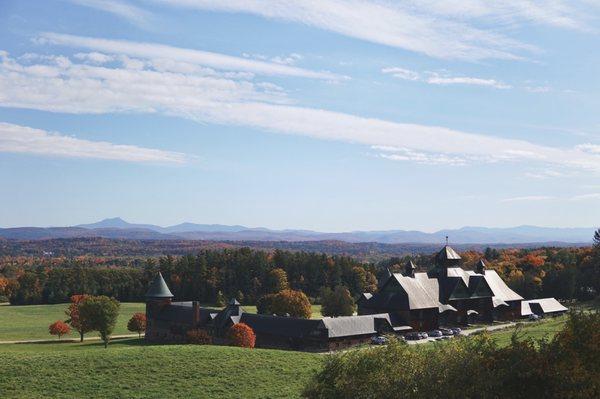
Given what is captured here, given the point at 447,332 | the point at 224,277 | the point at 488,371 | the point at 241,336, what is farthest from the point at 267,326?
the point at 224,277

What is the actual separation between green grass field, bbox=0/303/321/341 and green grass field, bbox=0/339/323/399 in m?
35.1

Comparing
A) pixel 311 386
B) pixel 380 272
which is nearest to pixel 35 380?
pixel 311 386

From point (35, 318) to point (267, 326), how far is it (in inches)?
2011

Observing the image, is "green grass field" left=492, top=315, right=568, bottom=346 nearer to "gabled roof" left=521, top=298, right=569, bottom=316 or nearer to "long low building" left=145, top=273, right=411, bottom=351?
"long low building" left=145, top=273, right=411, bottom=351

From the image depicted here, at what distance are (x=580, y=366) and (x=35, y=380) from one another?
31.6 meters

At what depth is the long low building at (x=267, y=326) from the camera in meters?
55.8

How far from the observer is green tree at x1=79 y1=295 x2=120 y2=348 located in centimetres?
6562

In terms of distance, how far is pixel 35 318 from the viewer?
93875 mm

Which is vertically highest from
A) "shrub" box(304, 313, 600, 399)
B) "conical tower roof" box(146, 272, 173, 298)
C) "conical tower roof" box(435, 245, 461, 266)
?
"conical tower roof" box(435, 245, 461, 266)

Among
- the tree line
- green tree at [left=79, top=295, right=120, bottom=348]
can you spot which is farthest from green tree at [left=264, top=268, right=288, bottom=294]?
green tree at [left=79, top=295, right=120, bottom=348]

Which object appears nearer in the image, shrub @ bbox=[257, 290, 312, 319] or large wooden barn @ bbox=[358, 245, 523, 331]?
Answer: large wooden barn @ bbox=[358, 245, 523, 331]

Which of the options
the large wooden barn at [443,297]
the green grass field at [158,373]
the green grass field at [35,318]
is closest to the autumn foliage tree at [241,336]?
the green grass field at [158,373]

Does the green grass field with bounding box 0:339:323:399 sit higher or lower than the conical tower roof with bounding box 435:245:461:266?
lower

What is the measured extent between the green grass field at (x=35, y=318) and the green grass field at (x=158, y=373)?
115 ft
